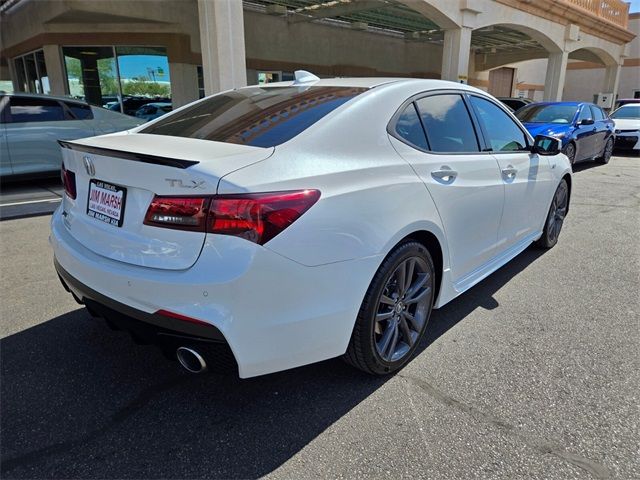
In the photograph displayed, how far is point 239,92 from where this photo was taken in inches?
132

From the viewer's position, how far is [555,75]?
1855cm

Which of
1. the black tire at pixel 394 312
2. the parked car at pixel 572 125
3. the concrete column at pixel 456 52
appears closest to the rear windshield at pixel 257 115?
the black tire at pixel 394 312

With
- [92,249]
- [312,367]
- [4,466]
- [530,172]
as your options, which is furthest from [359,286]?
[530,172]

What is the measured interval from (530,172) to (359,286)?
97.1 inches

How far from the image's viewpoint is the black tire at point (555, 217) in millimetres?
4797

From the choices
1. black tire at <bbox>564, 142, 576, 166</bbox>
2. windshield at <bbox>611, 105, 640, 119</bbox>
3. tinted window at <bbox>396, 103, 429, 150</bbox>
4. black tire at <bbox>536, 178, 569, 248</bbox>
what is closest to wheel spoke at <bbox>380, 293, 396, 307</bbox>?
tinted window at <bbox>396, 103, 429, 150</bbox>

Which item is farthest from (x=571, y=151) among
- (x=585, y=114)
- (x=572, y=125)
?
(x=585, y=114)

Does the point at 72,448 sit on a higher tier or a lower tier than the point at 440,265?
lower

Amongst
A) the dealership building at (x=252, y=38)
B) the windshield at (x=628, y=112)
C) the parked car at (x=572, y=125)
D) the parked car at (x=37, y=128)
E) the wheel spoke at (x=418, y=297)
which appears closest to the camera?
the wheel spoke at (x=418, y=297)

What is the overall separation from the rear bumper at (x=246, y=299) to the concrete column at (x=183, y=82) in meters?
13.2

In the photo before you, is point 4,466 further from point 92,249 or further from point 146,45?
point 146,45

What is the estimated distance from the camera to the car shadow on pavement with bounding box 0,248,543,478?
6.73 ft

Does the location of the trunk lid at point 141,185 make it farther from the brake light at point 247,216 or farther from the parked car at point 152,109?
the parked car at point 152,109

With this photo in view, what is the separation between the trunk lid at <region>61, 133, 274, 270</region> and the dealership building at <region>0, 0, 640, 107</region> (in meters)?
6.77
